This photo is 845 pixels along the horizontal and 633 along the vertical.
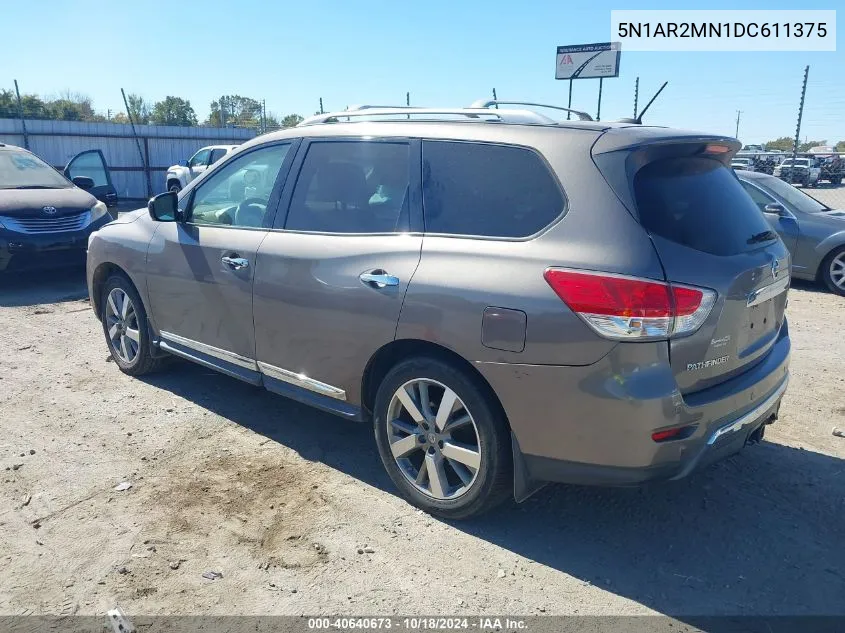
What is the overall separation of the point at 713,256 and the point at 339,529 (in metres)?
2.15

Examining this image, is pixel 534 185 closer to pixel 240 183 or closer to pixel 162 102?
pixel 240 183

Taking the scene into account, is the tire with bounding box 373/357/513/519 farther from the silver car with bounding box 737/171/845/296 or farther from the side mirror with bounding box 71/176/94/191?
the side mirror with bounding box 71/176/94/191

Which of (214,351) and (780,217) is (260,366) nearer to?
(214,351)

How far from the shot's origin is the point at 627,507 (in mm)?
3594

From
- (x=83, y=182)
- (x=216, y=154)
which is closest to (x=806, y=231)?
(x=83, y=182)

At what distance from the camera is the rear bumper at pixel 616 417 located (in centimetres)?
278

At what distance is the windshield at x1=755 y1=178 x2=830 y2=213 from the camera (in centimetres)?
944

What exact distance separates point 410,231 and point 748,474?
7.81 feet

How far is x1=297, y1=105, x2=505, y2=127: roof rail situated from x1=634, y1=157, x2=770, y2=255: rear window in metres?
0.85

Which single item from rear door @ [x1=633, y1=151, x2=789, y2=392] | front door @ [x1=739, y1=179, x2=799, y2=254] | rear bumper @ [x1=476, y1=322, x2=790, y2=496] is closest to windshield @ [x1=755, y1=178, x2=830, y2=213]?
front door @ [x1=739, y1=179, x2=799, y2=254]

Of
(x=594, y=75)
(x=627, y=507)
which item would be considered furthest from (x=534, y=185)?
(x=594, y=75)

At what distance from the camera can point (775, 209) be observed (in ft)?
30.3

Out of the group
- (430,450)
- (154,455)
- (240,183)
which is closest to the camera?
(430,450)

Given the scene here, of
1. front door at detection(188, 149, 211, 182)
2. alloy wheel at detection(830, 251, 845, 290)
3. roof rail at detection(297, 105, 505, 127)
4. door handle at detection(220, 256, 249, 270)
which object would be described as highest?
roof rail at detection(297, 105, 505, 127)
